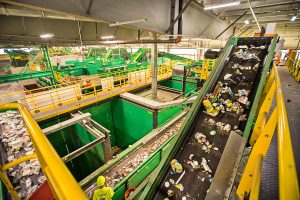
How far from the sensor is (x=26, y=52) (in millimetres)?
17203

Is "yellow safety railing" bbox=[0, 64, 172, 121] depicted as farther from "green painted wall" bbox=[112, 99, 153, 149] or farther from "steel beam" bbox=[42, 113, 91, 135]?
"steel beam" bbox=[42, 113, 91, 135]

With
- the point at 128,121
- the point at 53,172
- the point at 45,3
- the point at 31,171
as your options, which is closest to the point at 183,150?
the point at 53,172

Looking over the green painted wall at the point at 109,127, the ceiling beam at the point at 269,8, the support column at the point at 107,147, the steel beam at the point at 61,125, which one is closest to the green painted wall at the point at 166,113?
the green painted wall at the point at 109,127

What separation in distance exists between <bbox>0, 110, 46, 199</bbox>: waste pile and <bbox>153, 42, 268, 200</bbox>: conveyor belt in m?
2.26

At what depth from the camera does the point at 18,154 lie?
3.24 m

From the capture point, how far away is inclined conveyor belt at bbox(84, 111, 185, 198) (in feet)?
11.5

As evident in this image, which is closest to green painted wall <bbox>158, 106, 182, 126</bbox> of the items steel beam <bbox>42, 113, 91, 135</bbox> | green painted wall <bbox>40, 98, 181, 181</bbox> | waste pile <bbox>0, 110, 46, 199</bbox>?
green painted wall <bbox>40, 98, 181, 181</bbox>

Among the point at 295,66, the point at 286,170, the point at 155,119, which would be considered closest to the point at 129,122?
the point at 155,119

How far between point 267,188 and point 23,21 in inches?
432

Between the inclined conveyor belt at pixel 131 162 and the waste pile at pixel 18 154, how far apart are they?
3.80 ft

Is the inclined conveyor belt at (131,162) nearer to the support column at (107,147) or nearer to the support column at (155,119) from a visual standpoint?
the support column at (155,119)

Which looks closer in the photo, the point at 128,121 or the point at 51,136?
the point at 51,136

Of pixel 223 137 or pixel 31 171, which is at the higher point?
pixel 223 137

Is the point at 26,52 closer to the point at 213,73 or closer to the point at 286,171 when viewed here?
the point at 213,73
